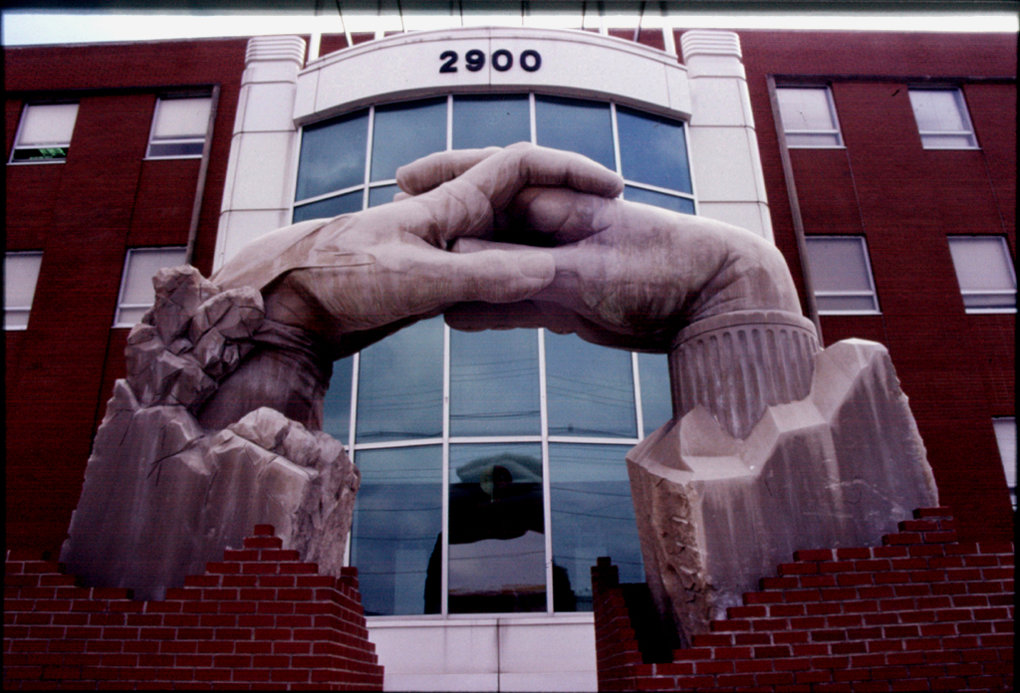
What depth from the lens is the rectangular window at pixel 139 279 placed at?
38.7ft

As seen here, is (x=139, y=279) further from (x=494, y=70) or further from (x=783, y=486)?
(x=783, y=486)

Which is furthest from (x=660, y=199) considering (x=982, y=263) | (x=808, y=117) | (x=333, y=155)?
(x=982, y=263)

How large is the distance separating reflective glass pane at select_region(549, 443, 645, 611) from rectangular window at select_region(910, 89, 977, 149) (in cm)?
843

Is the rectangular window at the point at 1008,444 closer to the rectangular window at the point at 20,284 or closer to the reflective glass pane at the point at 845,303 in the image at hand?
the reflective glass pane at the point at 845,303

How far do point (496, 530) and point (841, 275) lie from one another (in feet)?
23.0

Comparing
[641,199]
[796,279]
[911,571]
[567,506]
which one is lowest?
[911,571]

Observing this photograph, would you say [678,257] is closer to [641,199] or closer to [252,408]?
[252,408]

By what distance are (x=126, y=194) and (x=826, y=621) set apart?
12.4 meters

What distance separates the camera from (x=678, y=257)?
469 cm

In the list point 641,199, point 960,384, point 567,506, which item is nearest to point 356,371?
point 567,506

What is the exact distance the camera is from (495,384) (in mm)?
9695

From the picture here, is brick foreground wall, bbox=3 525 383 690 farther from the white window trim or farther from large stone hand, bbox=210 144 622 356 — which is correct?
the white window trim

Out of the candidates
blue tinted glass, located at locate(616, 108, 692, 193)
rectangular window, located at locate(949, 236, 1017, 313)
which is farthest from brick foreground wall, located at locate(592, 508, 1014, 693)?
rectangular window, located at locate(949, 236, 1017, 313)

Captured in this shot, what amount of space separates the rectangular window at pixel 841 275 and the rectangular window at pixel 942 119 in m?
2.61
